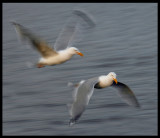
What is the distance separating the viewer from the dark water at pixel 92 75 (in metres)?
6.57

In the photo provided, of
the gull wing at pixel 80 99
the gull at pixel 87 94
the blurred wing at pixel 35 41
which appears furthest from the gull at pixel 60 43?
the gull wing at pixel 80 99

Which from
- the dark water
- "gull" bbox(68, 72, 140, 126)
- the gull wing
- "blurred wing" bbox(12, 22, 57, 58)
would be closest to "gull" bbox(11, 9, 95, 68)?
"blurred wing" bbox(12, 22, 57, 58)

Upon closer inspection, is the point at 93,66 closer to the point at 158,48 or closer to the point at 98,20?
the point at 158,48

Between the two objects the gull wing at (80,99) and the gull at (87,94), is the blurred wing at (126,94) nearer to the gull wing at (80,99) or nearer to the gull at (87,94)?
the gull at (87,94)

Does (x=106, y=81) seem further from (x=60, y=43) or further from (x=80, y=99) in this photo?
(x=60, y=43)

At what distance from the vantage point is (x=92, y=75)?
26.1 ft

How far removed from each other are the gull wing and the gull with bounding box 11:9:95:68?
0.71 meters

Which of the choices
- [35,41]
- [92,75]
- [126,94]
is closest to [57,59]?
[35,41]

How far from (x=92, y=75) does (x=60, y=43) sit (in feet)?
4.11

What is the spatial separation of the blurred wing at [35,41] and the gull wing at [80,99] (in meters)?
0.70

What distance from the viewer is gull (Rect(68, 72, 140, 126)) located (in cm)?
516

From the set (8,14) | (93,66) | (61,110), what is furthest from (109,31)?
(61,110)

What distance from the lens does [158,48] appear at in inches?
361

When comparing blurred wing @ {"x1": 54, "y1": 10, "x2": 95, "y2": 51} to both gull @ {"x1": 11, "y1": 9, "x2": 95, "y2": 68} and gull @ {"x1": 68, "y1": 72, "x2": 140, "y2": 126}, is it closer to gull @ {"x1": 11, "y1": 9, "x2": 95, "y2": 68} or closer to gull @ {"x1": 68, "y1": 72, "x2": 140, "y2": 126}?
gull @ {"x1": 11, "y1": 9, "x2": 95, "y2": 68}
